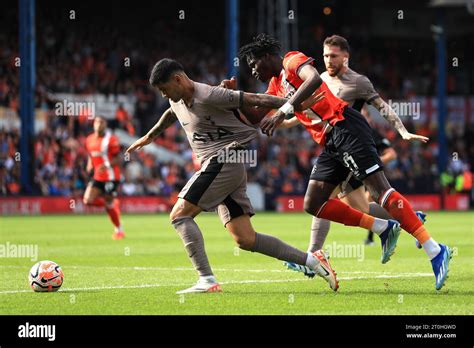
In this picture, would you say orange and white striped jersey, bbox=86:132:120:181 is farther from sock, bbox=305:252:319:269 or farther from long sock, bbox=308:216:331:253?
sock, bbox=305:252:319:269

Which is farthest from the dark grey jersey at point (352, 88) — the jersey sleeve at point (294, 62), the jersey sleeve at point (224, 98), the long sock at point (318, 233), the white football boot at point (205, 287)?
the white football boot at point (205, 287)

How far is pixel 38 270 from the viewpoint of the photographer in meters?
9.40

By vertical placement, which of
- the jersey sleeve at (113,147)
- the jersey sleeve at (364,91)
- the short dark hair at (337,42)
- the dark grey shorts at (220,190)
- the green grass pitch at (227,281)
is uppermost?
the short dark hair at (337,42)

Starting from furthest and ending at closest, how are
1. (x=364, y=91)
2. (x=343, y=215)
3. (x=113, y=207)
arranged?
(x=113, y=207), (x=364, y=91), (x=343, y=215)

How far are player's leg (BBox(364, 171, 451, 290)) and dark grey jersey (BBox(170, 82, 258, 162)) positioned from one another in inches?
48.1

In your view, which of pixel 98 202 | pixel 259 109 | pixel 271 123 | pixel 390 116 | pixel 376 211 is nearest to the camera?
pixel 271 123

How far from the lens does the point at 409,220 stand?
358 inches

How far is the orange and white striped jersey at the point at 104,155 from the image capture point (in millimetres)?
19000

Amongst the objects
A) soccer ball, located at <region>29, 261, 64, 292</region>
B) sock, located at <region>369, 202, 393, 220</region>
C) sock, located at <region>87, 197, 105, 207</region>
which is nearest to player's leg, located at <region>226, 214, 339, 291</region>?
soccer ball, located at <region>29, 261, 64, 292</region>

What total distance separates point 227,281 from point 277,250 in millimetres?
1396

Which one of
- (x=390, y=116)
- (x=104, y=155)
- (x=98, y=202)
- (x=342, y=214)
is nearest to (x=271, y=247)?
(x=342, y=214)

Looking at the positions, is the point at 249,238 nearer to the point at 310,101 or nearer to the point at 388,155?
the point at 310,101

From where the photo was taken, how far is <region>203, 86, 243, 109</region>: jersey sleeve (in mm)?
8648

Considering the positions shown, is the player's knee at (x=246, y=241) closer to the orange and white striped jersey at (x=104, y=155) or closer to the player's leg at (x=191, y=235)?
A: the player's leg at (x=191, y=235)
